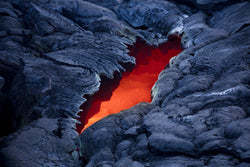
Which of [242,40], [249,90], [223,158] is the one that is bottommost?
[223,158]

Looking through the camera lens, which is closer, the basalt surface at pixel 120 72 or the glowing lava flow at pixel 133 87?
the basalt surface at pixel 120 72

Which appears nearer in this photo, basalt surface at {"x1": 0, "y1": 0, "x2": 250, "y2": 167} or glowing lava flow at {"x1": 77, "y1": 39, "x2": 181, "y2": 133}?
basalt surface at {"x1": 0, "y1": 0, "x2": 250, "y2": 167}

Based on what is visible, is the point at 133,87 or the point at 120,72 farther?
the point at 133,87

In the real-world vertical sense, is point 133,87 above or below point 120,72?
below

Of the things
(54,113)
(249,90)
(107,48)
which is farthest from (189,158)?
(107,48)

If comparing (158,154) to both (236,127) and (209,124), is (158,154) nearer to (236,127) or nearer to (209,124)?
(209,124)
